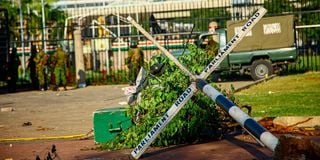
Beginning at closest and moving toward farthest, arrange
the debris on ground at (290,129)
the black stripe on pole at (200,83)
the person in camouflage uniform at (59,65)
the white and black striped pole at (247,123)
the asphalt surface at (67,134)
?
1. the white and black striped pole at (247,123)
2. the black stripe on pole at (200,83)
3. the asphalt surface at (67,134)
4. the debris on ground at (290,129)
5. the person in camouflage uniform at (59,65)

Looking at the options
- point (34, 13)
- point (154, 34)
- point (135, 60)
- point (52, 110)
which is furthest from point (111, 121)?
point (34, 13)

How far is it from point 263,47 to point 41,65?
870cm

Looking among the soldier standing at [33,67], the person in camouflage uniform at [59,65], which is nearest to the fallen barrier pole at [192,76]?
the person in camouflage uniform at [59,65]

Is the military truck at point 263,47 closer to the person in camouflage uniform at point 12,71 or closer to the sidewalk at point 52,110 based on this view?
the sidewalk at point 52,110

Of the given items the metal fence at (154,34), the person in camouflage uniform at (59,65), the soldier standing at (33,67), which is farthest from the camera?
the metal fence at (154,34)

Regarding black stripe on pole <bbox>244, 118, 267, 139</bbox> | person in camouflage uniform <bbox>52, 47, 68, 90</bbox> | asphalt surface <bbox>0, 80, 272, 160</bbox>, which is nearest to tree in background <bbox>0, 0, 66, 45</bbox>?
person in camouflage uniform <bbox>52, 47, 68, 90</bbox>

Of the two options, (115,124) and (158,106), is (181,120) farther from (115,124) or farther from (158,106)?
(115,124)

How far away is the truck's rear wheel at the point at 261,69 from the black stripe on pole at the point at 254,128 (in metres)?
18.1

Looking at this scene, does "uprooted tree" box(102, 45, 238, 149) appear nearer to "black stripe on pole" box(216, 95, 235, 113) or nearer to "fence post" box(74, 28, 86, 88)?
"black stripe on pole" box(216, 95, 235, 113)

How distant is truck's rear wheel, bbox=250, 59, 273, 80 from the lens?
78.5ft

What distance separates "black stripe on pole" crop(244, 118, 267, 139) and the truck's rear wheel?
18.1 m

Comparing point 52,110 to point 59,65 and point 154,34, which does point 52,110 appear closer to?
point 59,65

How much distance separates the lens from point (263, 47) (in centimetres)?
2419

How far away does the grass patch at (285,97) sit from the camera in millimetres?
13109
